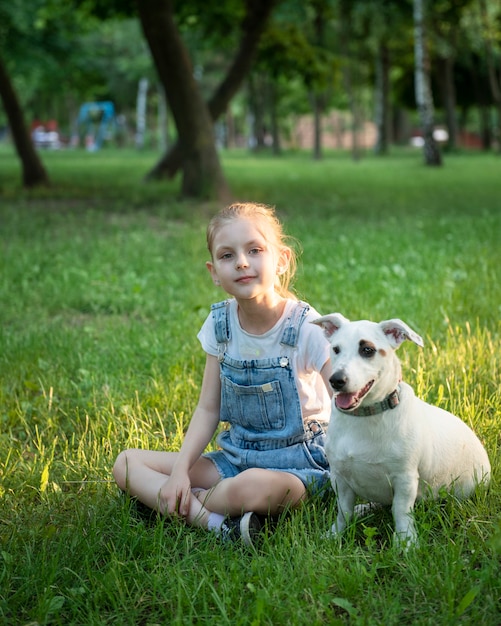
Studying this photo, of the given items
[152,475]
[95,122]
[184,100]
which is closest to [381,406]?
[152,475]

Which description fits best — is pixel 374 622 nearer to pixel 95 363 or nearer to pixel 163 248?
pixel 95 363

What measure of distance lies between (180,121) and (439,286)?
9.82 metres

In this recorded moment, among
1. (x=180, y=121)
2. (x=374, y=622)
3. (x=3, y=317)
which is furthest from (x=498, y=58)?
(x=374, y=622)

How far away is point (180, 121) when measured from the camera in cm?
1639

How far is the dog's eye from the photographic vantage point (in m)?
3.14

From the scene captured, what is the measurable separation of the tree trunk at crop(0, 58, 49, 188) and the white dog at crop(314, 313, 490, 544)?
1777cm

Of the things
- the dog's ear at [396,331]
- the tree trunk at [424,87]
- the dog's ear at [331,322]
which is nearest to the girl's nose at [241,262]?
the dog's ear at [331,322]

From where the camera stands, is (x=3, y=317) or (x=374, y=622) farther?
(x=3, y=317)

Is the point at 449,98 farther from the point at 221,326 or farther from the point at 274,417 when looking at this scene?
the point at 274,417

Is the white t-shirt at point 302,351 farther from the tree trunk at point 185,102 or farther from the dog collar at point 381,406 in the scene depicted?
the tree trunk at point 185,102

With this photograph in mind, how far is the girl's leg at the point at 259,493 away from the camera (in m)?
3.61

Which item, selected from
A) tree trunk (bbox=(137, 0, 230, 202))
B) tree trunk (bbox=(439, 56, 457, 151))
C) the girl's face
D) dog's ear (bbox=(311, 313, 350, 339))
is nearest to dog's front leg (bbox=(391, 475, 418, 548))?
dog's ear (bbox=(311, 313, 350, 339))

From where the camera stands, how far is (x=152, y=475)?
12.6 feet

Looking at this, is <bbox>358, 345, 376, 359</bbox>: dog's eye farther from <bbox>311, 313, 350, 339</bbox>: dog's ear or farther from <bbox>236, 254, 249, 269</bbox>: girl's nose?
<bbox>236, 254, 249, 269</bbox>: girl's nose
